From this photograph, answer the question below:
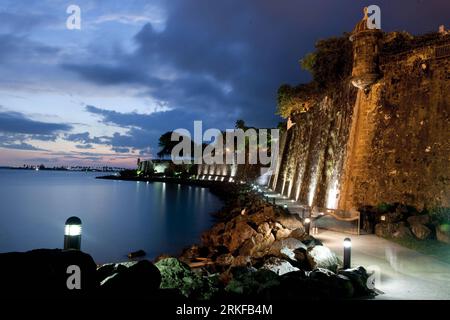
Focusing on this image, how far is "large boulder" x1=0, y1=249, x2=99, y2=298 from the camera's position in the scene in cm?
419

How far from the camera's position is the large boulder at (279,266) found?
7176 millimetres

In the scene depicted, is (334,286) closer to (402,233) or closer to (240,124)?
(402,233)

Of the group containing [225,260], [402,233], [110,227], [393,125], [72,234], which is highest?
[393,125]

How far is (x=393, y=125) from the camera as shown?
44.8ft

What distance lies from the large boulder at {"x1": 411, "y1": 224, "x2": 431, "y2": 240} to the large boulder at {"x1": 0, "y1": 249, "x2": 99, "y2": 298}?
8601 mm

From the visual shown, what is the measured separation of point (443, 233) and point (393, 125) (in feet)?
16.7

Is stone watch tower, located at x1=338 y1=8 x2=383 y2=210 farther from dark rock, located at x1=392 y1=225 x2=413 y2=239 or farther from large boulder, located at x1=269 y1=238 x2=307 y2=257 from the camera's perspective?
large boulder, located at x1=269 y1=238 x2=307 y2=257

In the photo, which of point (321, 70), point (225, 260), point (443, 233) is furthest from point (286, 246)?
point (321, 70)

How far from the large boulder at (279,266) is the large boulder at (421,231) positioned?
466 centimetres

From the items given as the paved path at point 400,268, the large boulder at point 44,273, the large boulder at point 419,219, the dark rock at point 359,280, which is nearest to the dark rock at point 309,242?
the paved path at point 400,268

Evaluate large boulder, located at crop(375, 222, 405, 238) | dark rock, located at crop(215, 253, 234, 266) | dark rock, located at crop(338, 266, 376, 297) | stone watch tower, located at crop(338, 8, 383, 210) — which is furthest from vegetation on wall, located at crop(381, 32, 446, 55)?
dark rock, located at crop(215, 253, 234, 266)

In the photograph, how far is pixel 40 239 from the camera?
64.7 ft
